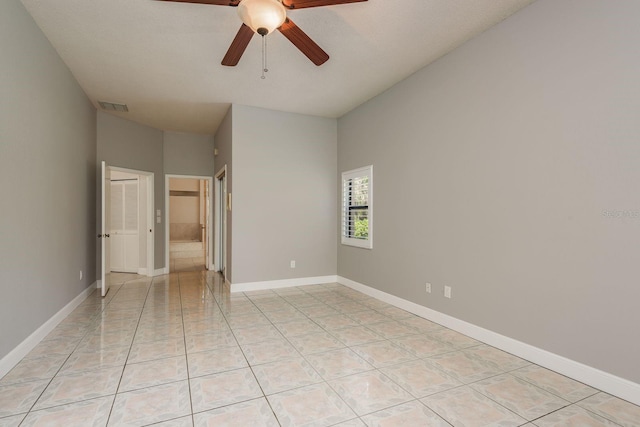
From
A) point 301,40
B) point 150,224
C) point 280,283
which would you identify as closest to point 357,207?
point 280,283

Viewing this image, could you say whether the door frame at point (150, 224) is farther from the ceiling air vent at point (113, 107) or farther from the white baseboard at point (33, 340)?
the white baseboard at point (33, 340)

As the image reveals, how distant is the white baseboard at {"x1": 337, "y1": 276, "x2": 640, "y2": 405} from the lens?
2.01 metres

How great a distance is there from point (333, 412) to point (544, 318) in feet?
5.90

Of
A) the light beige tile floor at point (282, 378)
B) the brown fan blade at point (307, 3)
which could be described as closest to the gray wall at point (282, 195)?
the light beige tile floor at point (282, 378)

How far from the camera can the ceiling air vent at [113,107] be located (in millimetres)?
4800

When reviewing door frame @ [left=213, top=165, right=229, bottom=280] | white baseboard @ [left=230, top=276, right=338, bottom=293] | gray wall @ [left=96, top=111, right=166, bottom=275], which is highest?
gray wall @ [left=96, top=111, right=166, bottom=275]

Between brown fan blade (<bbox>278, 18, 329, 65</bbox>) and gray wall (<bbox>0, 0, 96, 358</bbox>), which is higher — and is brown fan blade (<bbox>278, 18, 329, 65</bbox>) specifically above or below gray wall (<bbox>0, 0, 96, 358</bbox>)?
above

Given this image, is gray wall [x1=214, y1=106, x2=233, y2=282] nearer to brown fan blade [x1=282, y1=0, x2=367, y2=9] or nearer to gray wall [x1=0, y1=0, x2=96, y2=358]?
gray wall [x1=0, y1=0, x2=96, y2=358]

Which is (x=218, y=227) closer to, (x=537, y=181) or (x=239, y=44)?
(x=239, y=44)

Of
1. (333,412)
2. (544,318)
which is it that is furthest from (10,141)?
(544,318)

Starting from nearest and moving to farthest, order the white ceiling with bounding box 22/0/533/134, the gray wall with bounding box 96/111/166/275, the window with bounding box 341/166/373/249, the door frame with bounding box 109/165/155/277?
the white ceiling with bounding box 22/0/533/134, the window with bounding box 341/166/373/249, the gray wall with bounding box 96/111/166/275, the door frame with bounding box 109/165/155/277

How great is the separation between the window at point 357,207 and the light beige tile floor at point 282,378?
1.43 metres

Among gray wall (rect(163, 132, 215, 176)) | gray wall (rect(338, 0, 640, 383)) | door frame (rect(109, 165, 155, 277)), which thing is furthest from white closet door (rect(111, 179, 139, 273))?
gray wall (rect(338, 0, 640, 383))

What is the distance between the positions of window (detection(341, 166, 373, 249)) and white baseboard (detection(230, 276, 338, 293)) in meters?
0.72
